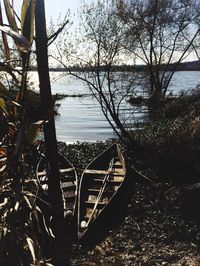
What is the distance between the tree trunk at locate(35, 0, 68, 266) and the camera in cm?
501

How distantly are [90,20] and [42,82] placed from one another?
15.8 metres

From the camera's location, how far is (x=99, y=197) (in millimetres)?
9922

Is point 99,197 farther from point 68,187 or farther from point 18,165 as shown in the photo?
point 18,165

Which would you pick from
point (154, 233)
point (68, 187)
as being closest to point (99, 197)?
point (68, 187)

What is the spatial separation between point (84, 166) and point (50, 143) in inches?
331

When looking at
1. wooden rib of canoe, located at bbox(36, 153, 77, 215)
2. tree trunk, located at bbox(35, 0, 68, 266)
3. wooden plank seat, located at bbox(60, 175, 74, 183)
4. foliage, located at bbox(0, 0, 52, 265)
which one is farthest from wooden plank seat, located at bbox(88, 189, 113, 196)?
foliage, located at bbox(0, 0, 52, 265)

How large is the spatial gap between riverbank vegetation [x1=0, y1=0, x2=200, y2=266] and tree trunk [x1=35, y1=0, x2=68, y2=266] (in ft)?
0.04

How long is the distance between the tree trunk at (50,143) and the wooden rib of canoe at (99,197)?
0.66m

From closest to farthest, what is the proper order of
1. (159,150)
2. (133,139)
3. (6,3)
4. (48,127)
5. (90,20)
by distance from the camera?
(6,3) < (48,127) < (159,150) < (133,139) < (90,20)

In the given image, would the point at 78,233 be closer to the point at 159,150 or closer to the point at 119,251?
the point at 119,251

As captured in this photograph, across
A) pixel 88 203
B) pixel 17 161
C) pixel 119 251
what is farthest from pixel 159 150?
pixel 17 161

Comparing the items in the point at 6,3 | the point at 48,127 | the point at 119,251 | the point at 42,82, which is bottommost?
the point at 119,251

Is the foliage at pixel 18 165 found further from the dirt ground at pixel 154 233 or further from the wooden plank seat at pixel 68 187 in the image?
the wooden plank seat at pixel 68 187

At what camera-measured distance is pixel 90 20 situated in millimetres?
20156
